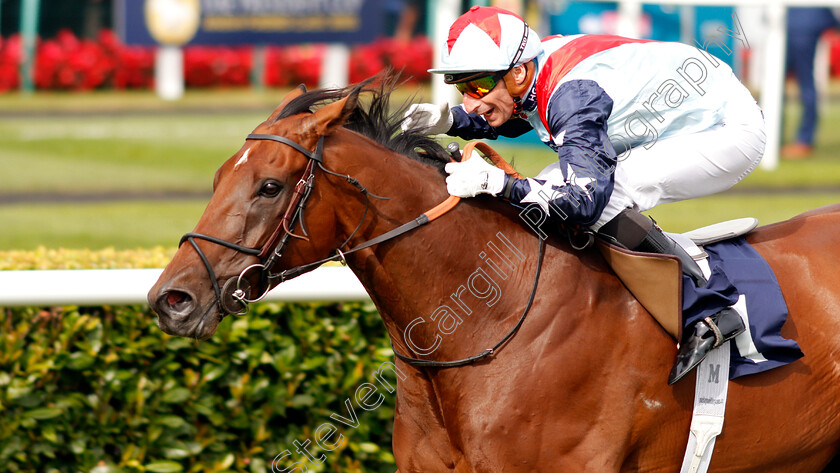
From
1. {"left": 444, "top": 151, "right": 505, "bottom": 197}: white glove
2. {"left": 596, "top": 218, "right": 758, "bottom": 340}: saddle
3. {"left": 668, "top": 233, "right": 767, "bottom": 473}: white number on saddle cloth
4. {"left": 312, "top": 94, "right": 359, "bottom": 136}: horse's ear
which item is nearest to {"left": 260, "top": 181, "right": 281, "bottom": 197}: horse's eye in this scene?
{"left": 312, "top": 94, "right": 359, "bottom": 136}: horse's ear

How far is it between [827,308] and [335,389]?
6.14 feet

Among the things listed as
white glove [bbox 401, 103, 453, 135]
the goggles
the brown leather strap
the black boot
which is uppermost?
the goggles

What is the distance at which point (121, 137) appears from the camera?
13062 millimetres

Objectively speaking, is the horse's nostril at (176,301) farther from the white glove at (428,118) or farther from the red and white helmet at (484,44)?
the red and white helmet at (484,44)

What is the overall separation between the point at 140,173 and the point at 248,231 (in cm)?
871

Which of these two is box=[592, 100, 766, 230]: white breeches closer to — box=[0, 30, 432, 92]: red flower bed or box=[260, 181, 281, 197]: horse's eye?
box=[260, 181, 281, 197]: horse's eye

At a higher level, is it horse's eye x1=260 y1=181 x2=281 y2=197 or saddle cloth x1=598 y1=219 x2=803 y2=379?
horse's eye x1=260 y1=181 x2=281 y2=197

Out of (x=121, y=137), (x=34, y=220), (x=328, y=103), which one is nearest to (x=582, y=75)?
(x=328, y=103)

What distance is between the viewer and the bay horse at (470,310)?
2.74m

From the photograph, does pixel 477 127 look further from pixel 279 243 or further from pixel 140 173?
pixel 140 173

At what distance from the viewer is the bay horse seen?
2736mm

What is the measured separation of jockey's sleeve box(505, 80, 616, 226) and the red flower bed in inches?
577

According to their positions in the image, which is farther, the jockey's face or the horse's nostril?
the jockey's face

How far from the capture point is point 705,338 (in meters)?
2.94
